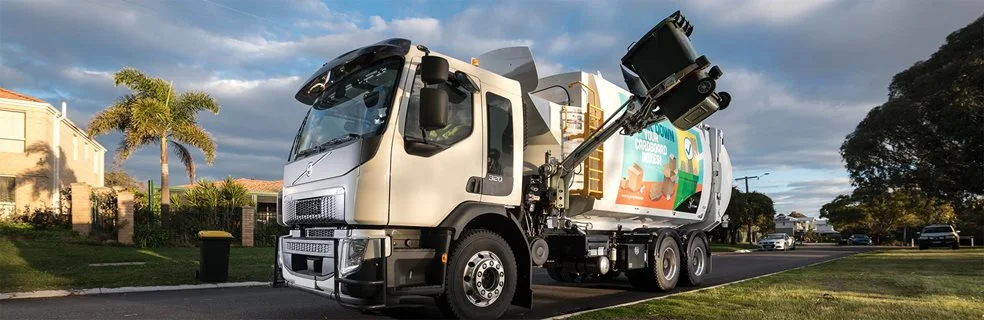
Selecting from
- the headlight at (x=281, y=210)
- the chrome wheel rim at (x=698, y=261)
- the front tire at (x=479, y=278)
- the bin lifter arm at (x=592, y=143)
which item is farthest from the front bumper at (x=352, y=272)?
the chrome wheel rim at (x=698, y=261)

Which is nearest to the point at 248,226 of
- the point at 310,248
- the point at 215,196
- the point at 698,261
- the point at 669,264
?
the point at 215,196

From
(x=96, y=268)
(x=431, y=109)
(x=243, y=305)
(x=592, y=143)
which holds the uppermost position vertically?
(x=431, y=109)

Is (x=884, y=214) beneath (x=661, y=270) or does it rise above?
beneath

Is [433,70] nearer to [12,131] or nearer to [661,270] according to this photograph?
[661,270]

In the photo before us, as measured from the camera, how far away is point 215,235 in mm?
11109

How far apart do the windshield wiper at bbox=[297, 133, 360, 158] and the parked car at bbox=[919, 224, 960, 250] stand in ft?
142

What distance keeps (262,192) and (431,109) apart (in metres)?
30.3

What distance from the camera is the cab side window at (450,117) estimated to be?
5984mm

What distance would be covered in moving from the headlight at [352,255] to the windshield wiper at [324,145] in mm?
993

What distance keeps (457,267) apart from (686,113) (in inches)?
123

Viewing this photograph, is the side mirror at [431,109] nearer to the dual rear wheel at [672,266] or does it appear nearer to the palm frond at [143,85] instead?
the dual rear wheel at [672,266]

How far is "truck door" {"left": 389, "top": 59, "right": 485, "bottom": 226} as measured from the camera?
5848 millimetres

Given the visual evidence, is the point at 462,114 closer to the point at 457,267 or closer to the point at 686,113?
the point at 457,267

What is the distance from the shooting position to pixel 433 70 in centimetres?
568
